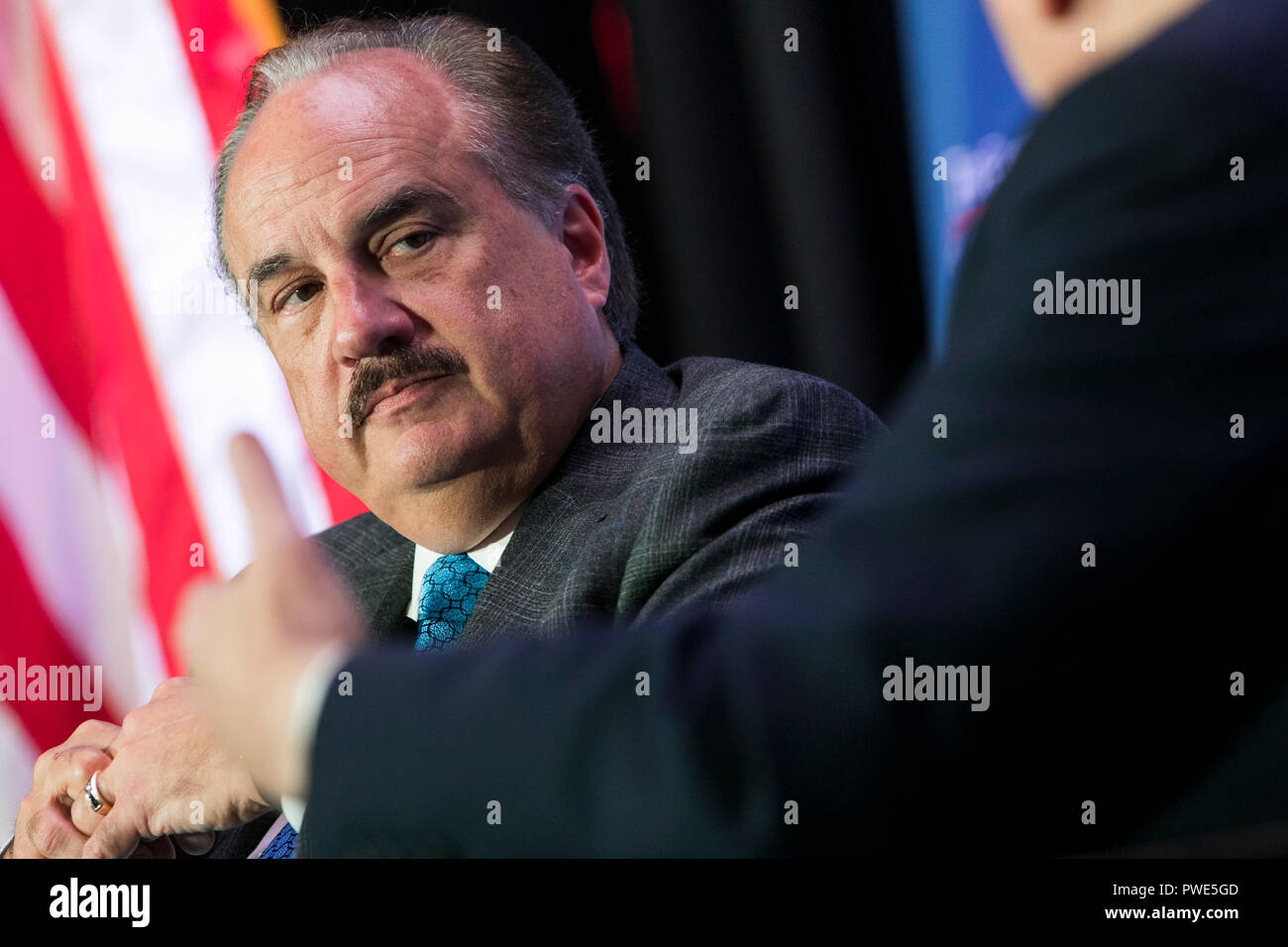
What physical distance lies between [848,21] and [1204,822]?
4.33 feet

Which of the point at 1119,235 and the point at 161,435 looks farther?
the point at 161,435

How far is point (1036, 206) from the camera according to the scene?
64cm

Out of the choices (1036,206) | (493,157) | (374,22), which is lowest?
(1036,206)

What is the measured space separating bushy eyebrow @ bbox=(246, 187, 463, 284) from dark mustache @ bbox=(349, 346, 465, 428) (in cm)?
16

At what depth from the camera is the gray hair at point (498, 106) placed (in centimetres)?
163

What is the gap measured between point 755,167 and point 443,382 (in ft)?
2.25

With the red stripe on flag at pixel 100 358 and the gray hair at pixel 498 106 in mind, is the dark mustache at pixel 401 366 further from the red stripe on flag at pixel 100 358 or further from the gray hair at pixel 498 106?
the red stripe on flag at pixel 100 358

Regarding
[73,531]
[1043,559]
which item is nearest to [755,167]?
[73,531]

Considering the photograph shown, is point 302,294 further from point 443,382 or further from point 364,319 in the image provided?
point 443,382

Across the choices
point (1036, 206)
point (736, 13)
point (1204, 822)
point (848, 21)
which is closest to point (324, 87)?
point (736, 13)

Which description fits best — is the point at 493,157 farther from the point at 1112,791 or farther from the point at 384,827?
the point at 1112,791

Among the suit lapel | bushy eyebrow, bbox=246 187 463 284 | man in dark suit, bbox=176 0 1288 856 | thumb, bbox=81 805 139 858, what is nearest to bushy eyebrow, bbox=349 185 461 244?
bushy eyebrow, bbox=246 187 463 284

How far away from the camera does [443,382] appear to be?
1.48 meters

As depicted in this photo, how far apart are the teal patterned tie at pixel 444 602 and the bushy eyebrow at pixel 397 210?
0.41 meters
